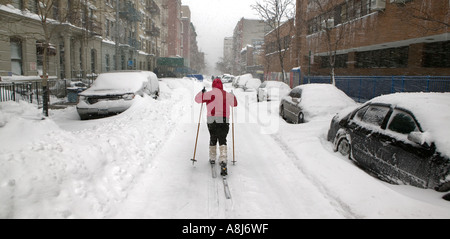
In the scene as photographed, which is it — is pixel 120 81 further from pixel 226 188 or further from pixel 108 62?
pixel 108 62

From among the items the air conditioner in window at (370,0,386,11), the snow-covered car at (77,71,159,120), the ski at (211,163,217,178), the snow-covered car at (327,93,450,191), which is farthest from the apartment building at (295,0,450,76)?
the ski at (211,163,217,178)

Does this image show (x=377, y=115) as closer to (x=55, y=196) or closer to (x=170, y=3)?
(x=55, y=196)

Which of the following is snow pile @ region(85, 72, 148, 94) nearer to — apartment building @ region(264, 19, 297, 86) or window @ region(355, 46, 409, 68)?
window @ region(355, 46, 409, 68)

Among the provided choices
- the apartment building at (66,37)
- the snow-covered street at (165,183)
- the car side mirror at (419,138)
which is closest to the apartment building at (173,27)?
the apartment building at (66,37)

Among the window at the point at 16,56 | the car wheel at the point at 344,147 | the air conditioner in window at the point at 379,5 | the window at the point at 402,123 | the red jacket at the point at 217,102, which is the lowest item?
the car wheel at the point at 344,147

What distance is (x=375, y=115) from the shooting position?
5.84 meters

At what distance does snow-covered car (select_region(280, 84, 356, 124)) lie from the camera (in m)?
10.5

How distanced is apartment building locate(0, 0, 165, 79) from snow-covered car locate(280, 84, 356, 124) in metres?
8.91

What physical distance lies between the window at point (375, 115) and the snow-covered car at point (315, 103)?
4.14m

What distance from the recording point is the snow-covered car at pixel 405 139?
412cm

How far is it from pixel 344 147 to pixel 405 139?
211 cm

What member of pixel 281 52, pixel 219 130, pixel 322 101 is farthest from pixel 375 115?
pixel 281 52

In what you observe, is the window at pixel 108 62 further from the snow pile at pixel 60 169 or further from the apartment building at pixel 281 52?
the snow pile at pixel 60 169

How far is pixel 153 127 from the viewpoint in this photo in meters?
9.09
